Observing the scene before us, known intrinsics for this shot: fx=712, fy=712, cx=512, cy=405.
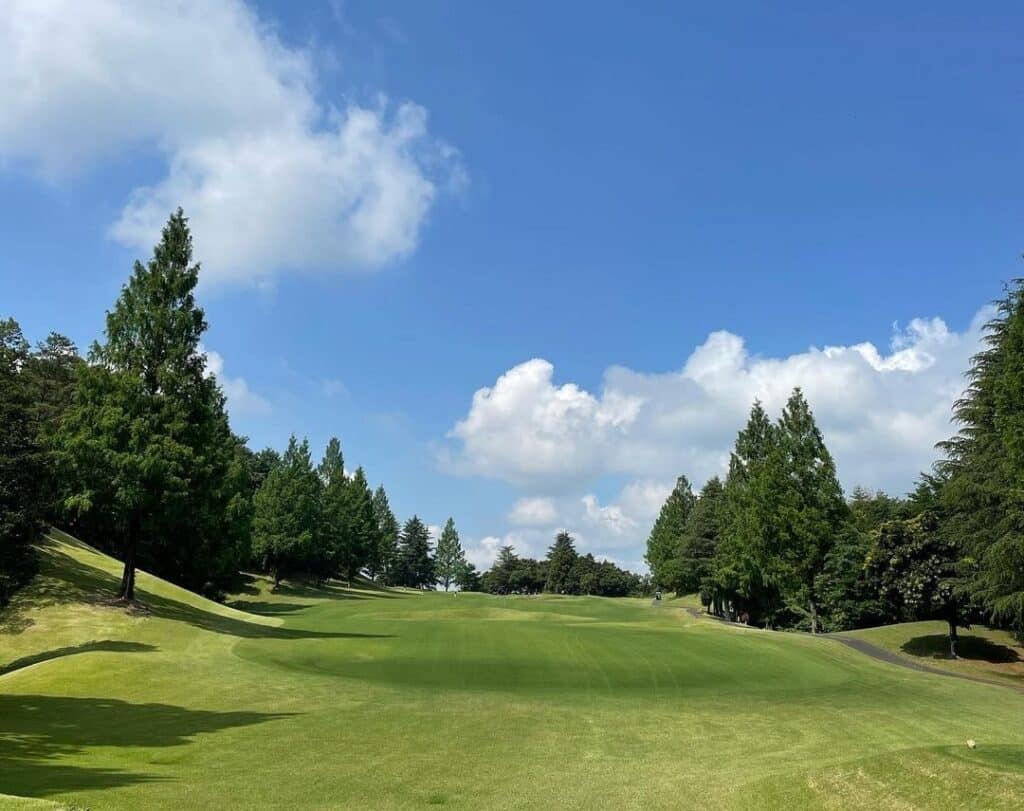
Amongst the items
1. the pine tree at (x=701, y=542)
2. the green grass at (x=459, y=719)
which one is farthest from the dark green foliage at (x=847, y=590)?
the green grass at (x=459, y=719)

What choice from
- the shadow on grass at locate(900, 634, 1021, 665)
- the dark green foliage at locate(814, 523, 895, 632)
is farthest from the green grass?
the dark green foliage at locate(814, 523, 895, 632)

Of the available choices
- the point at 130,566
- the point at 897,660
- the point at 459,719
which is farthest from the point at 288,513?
the point at 459,719

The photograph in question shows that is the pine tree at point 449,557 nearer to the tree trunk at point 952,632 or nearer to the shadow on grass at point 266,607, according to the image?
the shadow on grass at point 266,607

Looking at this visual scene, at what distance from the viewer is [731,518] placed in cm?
6888

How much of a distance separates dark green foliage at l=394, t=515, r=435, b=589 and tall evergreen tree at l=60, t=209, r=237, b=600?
12715 cm

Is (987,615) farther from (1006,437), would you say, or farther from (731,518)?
(731,518)

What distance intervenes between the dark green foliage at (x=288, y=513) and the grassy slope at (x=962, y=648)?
6135 cm

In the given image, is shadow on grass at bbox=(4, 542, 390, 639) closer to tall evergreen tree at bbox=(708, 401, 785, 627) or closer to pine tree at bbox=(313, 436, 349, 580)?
tall evergreen tree at bbox=(708, 401, 785, 627)

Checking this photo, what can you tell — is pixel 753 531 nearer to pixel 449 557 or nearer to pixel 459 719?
pixel 459 719

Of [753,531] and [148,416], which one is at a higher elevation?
[148,416]

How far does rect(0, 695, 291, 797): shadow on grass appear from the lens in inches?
447

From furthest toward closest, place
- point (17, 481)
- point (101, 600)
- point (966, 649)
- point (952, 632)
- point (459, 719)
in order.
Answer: point (966, 649)
point (952, 632)
point (101, 600)
point (17, 481)
point (459, 719)

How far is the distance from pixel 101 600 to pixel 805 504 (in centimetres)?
5090

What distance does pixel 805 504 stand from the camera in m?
59.4
